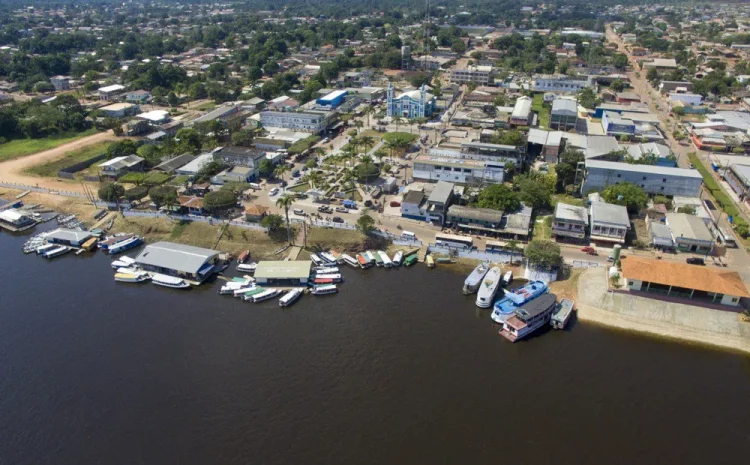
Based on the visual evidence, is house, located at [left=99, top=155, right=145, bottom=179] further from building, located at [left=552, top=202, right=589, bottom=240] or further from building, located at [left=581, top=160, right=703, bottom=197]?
building, located at [left=581, top=160, right=703, bottom=197]

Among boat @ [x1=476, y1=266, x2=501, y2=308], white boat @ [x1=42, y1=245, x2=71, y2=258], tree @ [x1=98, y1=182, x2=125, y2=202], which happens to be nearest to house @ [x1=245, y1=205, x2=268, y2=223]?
tree @ [x1=98, y1=182, x2=125, y2=202]

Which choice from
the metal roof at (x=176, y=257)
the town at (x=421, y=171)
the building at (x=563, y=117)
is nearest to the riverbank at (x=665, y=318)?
the town at (x=421, y=171)

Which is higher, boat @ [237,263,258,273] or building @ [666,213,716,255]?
building @ [666,213,716,255]

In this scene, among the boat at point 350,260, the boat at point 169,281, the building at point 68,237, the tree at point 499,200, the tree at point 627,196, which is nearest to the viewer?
the boat at point 169,281

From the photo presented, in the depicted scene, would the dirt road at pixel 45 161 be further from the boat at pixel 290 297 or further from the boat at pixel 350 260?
the boat at pixel 350 260

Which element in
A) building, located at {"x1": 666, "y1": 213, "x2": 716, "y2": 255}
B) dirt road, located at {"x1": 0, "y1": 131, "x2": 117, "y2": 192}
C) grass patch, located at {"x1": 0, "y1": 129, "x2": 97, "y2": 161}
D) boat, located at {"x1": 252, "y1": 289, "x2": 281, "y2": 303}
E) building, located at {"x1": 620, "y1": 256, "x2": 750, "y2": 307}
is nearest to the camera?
building, located at {"x1": 620, "y1": 256, "x2": 750, "y2": 307}

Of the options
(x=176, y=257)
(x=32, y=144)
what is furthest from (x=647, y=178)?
(x=32, y=144)

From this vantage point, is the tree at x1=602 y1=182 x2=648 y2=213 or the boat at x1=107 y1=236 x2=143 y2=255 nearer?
the boat at x1=107 y1=236 x2=143 y2=255

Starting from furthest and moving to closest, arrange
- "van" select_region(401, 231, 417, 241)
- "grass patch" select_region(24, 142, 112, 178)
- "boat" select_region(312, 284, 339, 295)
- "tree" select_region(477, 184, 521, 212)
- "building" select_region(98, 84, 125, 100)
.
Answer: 1. "building" select_region(98, 84, 125, 100)
2. "grass patch" select_region(24, 142, 112, 178)
3. "tree" select_region(477, 184, 521, 212)
4. "van" select_region(401, 231, 417, 241)
5. "boat" select_region(312, 284, 339, 295)
